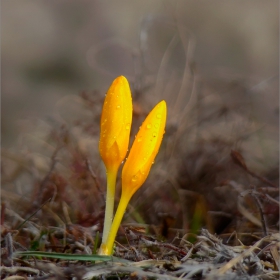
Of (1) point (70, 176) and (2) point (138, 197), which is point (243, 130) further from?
(1) point (70, 176)

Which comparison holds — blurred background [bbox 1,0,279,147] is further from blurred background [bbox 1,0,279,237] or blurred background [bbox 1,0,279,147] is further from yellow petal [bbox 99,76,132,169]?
yellow petal [bbox 99,76,132,169]

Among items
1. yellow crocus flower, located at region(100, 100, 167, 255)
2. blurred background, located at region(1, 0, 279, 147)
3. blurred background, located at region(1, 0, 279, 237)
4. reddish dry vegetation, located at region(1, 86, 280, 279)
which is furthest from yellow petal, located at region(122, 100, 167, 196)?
blurred background, located at region(1, 0, 279, 147)

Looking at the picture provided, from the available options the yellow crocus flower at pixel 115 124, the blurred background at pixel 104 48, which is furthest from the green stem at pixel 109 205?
the blurred background at pixel 104 48

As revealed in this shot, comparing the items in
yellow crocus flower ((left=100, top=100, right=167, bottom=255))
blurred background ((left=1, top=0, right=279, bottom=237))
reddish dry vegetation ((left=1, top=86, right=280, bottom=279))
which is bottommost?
reddish dry vegetation ((left=1, top=86, right=280, bottom=279))

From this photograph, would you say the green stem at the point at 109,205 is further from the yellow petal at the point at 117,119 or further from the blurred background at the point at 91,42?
the blurred background at the point at 91,42

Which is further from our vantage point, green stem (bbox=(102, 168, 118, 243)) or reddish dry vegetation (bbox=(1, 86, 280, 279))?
green stem (bbox=(102, 168, 118, 243))

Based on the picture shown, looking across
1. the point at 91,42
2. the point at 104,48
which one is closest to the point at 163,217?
the point at 104,48

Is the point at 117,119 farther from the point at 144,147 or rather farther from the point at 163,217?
the point at 163,217
